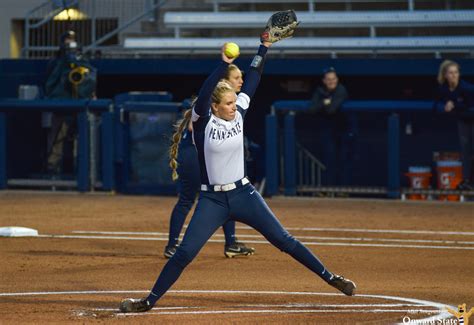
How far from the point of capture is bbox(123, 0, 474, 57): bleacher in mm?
19469

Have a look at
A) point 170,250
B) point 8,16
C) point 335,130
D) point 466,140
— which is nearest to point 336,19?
point 335,130

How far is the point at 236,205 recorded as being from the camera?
8.16 metres

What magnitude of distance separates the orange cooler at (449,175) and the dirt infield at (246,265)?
415 mm

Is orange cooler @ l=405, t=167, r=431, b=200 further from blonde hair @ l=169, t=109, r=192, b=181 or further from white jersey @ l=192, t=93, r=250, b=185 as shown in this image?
white jersey @ l=192, t=93, r=250, b=185

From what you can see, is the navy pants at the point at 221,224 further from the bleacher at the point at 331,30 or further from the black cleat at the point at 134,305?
the bleacher at the point at 331,30

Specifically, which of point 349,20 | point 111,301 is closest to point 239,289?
point 111,301

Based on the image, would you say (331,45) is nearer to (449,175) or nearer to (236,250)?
(449,175)

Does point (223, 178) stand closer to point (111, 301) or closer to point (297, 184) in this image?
point (111, 301)

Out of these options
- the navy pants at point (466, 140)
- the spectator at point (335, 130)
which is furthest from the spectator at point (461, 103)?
the spectator at point (335, 130)

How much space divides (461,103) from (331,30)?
4.71 m

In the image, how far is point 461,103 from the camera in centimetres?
1623

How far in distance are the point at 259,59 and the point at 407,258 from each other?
356 centimetres

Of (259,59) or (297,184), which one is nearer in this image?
(259,59)

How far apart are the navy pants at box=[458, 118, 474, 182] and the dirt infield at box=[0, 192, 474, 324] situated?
584 millimetres
